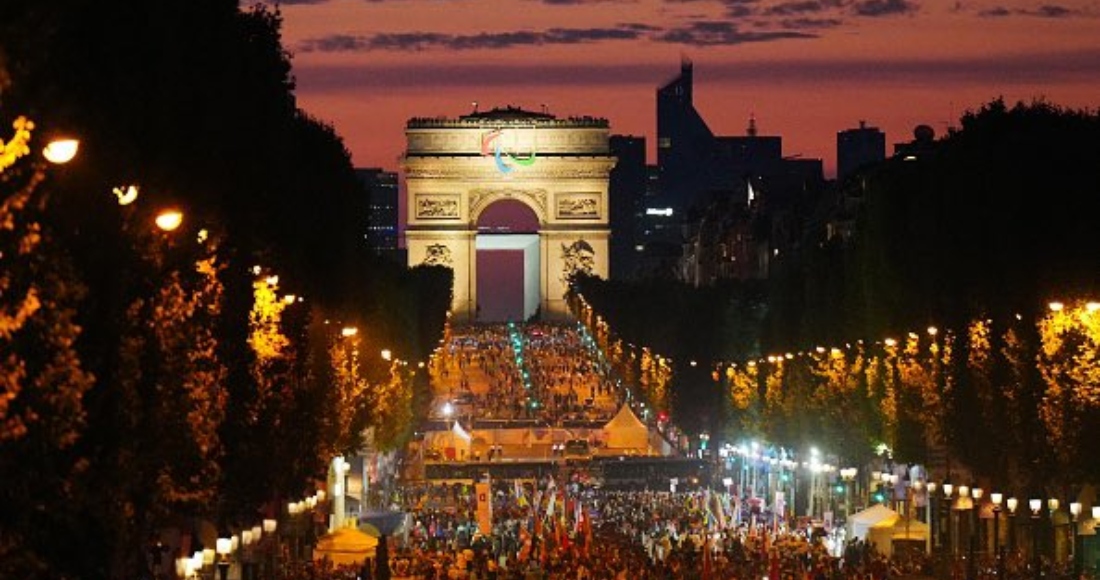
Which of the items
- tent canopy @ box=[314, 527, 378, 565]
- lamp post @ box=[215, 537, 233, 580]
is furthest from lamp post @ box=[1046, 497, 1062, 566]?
lamp post @ box=[215, 537, 233, 580]

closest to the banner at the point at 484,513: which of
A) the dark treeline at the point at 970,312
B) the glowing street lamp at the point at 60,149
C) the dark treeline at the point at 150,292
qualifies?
the dark treeline at the point at 150,292

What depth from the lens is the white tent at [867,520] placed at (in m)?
54.7

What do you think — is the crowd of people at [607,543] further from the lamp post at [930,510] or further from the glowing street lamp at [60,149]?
the glowing street lamp at [60,149]

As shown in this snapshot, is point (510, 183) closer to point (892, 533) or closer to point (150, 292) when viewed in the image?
point (892, 533)

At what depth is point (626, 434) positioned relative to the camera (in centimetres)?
9750

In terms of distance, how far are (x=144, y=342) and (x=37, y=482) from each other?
7014 mm

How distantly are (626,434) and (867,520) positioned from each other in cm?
4244

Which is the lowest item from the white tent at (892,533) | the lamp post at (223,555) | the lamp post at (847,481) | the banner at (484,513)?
the lamp post at (223,555)

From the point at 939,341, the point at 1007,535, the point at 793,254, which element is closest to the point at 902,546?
the point at 1007,535

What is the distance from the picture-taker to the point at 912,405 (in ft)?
200

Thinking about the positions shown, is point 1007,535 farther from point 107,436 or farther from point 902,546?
point 107,436

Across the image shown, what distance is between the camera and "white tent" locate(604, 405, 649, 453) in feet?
318

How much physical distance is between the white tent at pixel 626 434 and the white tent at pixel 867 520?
131 ft

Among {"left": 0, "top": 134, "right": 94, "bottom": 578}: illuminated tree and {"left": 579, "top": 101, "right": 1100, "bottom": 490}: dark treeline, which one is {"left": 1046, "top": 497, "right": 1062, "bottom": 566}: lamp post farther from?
{"left": 0, "top": 134, "right": 94, "bottom": 578}: illuminated tree
